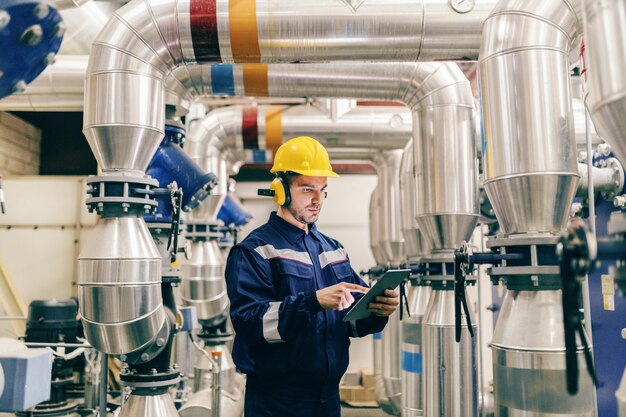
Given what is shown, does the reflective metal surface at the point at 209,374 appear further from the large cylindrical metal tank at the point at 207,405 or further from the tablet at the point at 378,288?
the tablet at the point at 378,288

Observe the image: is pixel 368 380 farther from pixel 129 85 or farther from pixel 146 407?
pixel 129 85

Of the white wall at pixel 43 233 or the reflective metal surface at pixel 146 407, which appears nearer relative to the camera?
the reflective metal surface at pixel 146 407

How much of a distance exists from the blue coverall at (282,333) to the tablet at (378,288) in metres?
0.14

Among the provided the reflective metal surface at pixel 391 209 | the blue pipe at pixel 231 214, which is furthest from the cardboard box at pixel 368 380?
the blue pipe at pixel 231 214

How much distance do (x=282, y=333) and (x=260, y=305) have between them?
4.8 inches

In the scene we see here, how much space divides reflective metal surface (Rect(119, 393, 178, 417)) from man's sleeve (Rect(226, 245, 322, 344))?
35.3 inches

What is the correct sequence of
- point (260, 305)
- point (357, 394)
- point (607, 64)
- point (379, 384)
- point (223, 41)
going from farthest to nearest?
point (357, 394) → point (379, 384) → point (223, 41) → point (260, 305) → point (607, 64)

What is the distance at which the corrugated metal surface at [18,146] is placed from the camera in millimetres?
5418

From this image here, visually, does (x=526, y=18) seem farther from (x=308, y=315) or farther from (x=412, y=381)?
(x=412, y=381)

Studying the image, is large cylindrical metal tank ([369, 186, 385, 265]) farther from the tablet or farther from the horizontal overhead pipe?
the tablet

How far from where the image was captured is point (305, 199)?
195 centimetres

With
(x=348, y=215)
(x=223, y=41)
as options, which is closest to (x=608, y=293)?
(x=223, y=41)

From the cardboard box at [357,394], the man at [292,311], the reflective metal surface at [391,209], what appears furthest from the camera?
the cardboard box at [357,394]

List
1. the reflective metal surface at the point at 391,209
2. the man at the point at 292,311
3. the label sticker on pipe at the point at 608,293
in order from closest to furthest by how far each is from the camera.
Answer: the man at the point at 292,311 < the label sticker on pipe at the point at 608,293 < the reflective metal surface at the point at 391,209
